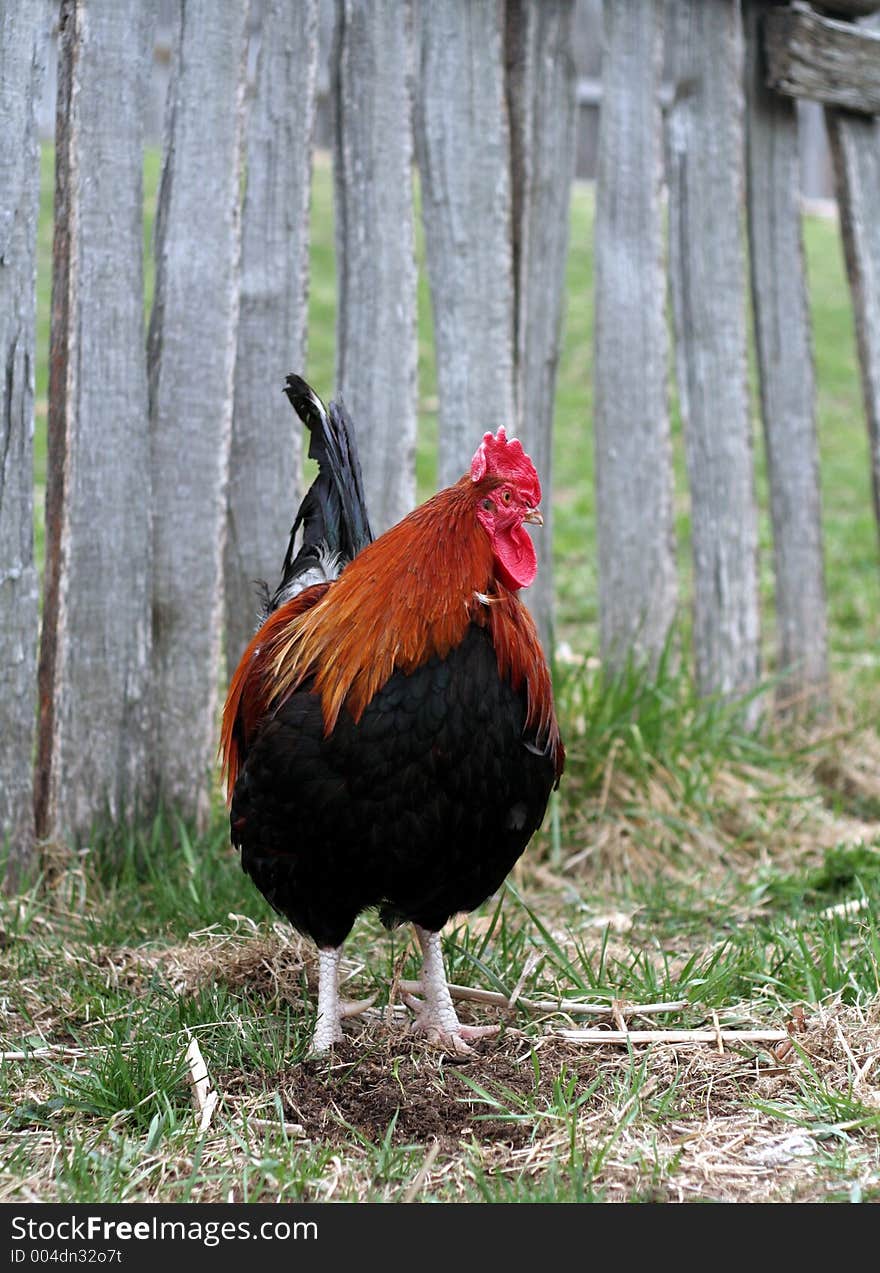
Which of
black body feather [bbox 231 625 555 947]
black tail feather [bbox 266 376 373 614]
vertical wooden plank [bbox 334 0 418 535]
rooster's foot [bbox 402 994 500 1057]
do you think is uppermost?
vertical wooden plank [bbox 334 0 418 535]

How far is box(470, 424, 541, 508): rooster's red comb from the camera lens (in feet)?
9.51

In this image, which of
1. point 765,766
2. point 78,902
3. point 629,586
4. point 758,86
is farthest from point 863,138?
point 78,902

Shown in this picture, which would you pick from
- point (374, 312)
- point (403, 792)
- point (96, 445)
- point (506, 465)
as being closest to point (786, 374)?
point (374, 312)

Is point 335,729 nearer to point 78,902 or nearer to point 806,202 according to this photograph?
point 78,902

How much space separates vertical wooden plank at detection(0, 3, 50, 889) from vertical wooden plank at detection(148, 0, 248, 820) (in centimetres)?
39

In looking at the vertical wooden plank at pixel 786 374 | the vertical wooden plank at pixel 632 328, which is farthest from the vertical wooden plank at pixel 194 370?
the vertical wooden plank at pixel 786 374

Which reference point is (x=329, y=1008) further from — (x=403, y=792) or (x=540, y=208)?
(x=540, y=208)

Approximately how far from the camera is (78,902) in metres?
3.72

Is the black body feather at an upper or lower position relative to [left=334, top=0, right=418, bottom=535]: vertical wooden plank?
lower

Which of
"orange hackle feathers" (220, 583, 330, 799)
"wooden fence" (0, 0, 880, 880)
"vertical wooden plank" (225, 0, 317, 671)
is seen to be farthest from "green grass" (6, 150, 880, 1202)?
"vertical wooden plank" (225, 0, 317, 671)

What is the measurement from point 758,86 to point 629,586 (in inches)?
77.0

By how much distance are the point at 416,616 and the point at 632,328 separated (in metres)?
2.18

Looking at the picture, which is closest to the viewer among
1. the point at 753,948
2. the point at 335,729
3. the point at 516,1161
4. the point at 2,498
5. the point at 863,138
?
the point at 516,1161

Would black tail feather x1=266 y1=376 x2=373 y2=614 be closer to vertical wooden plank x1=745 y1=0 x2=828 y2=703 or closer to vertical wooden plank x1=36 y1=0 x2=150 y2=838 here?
vertical wooden plank x1=36 y1=0 x2=150 y2=838
